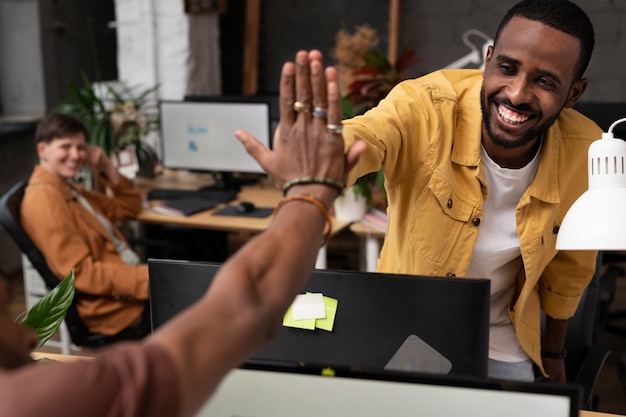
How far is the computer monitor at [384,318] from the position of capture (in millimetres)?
1155

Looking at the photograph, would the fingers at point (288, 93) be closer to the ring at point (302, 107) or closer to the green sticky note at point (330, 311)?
the ring at point (302, 107)

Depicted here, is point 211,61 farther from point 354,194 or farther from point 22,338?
point 22,338

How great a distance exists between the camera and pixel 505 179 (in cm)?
153

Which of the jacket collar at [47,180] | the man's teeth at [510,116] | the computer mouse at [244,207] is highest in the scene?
the man's teeth at [510,116]

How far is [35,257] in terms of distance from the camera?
8.30ft

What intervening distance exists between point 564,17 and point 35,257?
1.96 metres

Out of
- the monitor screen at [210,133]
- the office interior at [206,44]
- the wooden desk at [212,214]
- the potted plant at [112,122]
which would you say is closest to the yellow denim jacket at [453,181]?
the wooden desk at [212,214]

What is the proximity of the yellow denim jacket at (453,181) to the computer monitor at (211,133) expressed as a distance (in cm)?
219

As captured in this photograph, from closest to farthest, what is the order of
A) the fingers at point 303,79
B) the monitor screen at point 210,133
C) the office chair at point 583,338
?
the fingers at point 303,79, the office chair at point 583,338, the monitor screen at point 210,133

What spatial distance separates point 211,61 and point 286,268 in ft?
14.4

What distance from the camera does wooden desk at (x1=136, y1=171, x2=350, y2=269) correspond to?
3143mm

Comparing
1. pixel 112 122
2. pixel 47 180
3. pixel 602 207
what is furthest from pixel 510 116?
pixel 112 122

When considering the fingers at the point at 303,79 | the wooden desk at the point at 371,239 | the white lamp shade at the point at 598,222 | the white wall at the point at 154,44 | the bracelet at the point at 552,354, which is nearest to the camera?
the fingers at the point at 303,79

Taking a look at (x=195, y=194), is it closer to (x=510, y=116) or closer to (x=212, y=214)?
(x=212, y=214)
